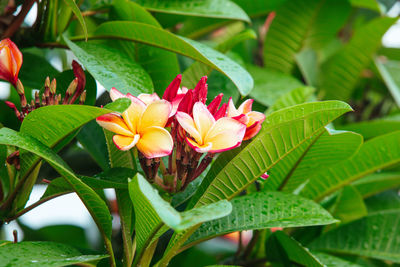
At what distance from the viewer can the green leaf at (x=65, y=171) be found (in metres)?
0.57

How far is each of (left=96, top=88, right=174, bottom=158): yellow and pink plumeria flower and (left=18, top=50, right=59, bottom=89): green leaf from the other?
1.31 ft

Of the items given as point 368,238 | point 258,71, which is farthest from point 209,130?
point 258,71

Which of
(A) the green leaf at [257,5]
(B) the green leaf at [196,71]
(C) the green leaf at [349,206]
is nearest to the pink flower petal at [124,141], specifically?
(B) the green leaf at [196,71]

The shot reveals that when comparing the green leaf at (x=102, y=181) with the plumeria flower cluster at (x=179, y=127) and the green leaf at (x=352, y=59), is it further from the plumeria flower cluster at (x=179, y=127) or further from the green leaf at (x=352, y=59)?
the green leaf at (x=352, y=59)

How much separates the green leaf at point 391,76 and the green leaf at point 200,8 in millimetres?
546

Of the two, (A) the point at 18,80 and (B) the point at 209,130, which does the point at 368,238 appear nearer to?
(B) the point at 209,130

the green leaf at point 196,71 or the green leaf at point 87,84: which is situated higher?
the green leaf at point 87,84

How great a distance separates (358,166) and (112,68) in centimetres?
56

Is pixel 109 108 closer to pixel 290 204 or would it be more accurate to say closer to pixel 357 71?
pixel 290 204

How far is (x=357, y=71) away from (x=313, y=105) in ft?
2.61

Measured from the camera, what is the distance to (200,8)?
999 mm

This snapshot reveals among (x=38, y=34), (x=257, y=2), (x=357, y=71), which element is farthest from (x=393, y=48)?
(x=38, y=34)

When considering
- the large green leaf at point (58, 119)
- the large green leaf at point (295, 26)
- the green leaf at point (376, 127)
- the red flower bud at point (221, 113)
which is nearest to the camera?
the large green leaf at point (58, 119)

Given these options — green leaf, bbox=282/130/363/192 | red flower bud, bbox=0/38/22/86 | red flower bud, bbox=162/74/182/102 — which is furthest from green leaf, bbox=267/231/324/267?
red flower bud, bbox=0/38/22/86
